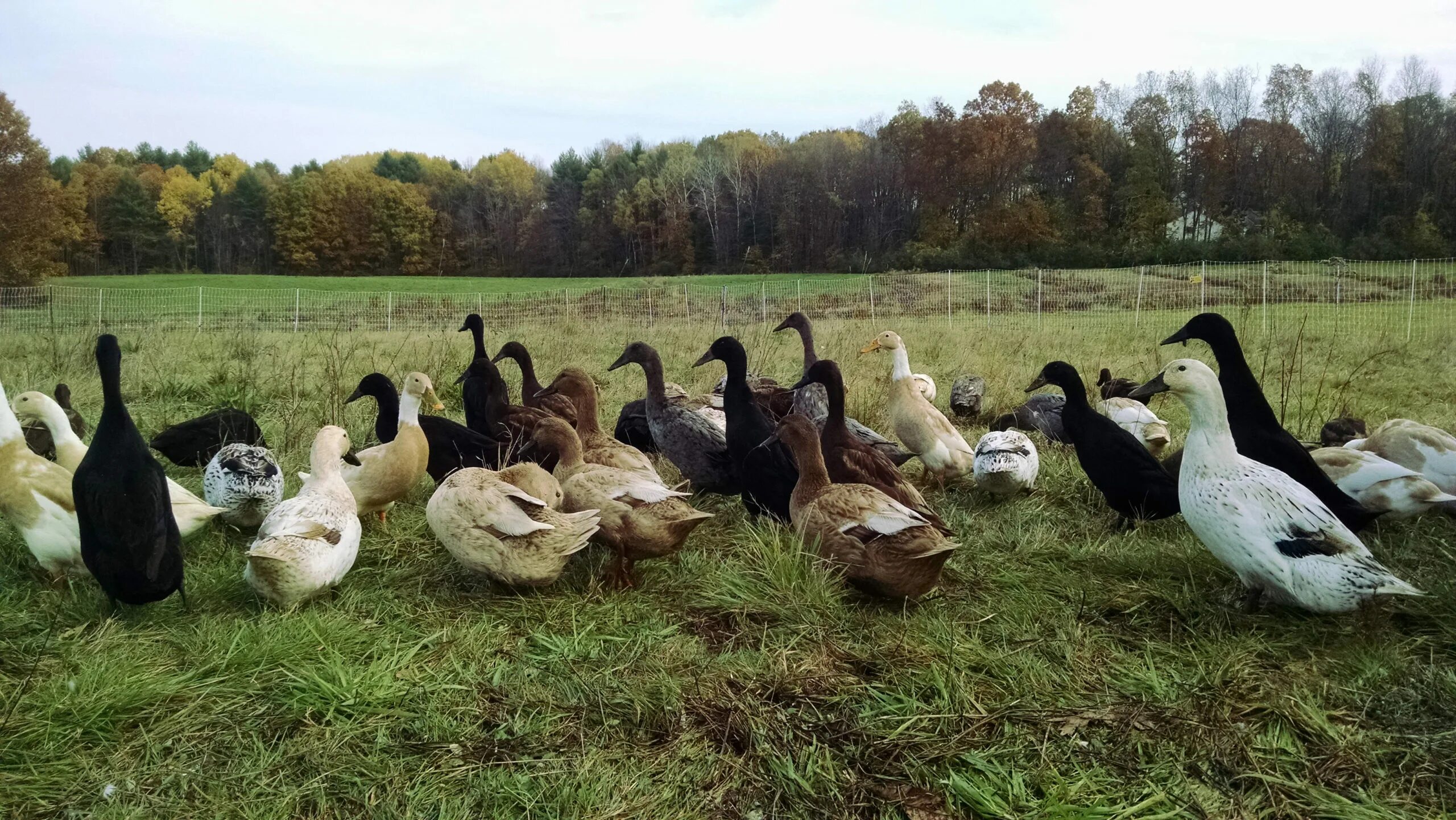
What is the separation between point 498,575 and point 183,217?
248ft

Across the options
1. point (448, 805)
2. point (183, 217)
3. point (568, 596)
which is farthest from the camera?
point (183, 217)

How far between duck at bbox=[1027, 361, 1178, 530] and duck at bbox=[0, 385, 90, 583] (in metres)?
5.41

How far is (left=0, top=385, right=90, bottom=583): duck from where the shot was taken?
3953mm

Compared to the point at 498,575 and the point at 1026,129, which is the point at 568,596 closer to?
the point at 498,575

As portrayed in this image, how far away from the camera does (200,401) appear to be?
8.64m

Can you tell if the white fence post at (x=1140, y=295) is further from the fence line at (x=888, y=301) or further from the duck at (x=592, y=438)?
the duck at (x=592, y=438)

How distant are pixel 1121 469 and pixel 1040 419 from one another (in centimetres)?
293

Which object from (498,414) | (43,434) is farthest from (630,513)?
(43,434)

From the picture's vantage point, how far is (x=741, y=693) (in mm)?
3152

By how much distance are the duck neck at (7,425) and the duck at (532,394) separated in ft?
9.53

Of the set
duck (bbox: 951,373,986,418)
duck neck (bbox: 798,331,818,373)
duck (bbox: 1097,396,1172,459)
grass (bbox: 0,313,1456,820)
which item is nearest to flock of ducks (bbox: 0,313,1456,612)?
grass (bbox: 0,313,1456,820)

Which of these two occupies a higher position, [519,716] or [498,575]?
[498,575]

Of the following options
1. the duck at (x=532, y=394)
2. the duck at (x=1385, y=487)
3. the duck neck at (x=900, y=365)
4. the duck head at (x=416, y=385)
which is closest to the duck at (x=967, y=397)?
the duck neck at (x=900, y=365)

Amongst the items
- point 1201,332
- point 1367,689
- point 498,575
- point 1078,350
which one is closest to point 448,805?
point 498,575
